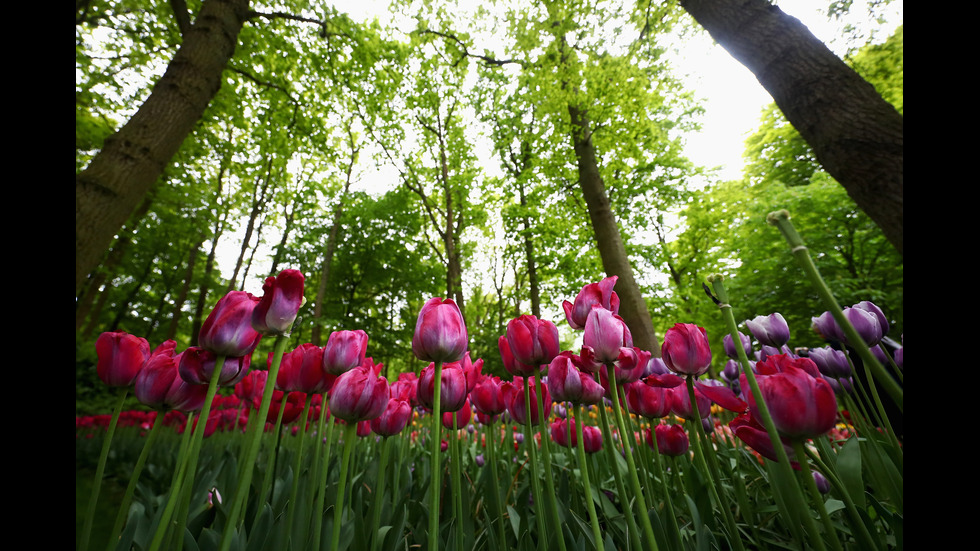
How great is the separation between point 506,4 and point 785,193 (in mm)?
8435

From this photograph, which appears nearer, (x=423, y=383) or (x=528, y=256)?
(x=423, y=383)

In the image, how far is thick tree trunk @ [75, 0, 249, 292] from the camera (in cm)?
312

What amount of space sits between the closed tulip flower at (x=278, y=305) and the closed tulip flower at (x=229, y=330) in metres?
0.05

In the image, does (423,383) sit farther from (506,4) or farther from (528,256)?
(528,256)

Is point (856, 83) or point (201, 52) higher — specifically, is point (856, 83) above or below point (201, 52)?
below

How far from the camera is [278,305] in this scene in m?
0.87

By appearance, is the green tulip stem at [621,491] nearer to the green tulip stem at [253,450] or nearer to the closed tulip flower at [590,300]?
the closed tulip flower at [590,300]

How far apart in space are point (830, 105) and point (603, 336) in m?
3.33

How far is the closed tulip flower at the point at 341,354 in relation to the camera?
1.20 meters

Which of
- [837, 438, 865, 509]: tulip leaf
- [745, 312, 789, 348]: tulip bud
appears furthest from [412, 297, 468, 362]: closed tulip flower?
[745, 312, 789, 348]: tulip bud

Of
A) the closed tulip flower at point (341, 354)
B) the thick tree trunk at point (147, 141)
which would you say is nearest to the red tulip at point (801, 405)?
the closed tulip flower at point (341, 354)

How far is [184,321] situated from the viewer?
50.9 feet

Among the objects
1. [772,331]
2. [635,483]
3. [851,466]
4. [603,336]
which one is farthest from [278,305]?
[772,331]

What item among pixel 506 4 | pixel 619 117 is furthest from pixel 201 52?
pixel 619 117
